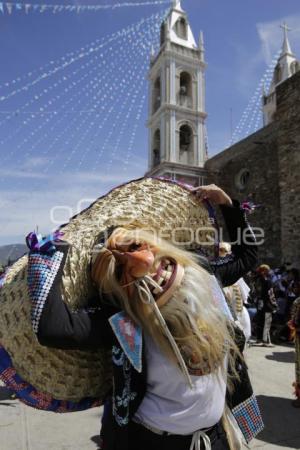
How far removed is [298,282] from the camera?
7.43 meters

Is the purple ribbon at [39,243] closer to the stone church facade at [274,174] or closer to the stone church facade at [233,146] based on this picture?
the stone church facade at [274,174]

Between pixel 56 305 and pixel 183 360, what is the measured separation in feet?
1.49

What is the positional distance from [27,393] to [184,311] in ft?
2.06

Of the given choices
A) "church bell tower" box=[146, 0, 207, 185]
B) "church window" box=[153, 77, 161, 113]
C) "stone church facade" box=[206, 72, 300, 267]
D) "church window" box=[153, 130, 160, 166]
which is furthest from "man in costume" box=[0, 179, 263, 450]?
"church window" box=[153, 77, 161, 113]

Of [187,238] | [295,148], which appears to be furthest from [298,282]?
[187,238]

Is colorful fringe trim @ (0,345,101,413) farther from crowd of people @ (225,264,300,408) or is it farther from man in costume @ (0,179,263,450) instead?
crowd of people @ (225,264,300,408)

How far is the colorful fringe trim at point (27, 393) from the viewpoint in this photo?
1.25 meters

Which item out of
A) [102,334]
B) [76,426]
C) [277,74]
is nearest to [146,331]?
[102,334]

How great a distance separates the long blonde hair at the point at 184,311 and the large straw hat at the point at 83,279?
0.13 metres

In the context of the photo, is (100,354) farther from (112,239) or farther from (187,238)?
(187,238)

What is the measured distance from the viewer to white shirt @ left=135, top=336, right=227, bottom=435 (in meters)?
1.25

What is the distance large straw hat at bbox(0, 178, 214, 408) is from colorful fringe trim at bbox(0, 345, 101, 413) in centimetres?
1

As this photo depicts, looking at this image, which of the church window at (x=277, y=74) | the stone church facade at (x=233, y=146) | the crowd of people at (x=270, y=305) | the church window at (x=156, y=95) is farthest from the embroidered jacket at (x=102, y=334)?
the church window at (x=277, y=74)

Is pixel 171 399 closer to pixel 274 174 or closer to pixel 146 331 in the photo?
pixel 146 331
